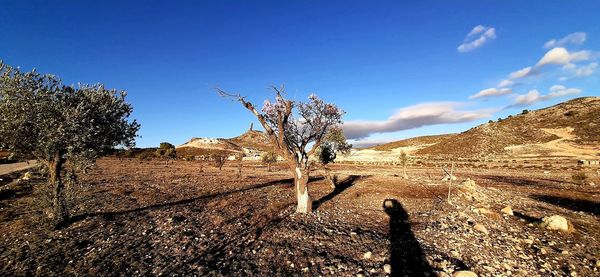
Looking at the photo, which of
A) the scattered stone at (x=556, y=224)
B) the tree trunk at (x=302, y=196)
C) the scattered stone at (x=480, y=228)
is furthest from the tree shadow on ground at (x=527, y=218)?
the tree trunk at (x=302, y=196)

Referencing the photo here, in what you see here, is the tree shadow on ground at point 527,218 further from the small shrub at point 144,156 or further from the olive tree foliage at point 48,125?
the small shrub at point 144,156

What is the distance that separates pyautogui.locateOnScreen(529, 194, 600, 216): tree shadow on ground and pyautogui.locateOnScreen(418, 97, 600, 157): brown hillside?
345ft

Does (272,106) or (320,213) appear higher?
(272,106)

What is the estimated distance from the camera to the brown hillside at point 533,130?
12250 cm

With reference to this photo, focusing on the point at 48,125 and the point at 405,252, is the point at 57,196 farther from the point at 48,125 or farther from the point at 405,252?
the point at 405,252

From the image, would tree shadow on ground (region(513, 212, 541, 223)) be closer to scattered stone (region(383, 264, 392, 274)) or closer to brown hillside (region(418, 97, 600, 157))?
scattered stone (region(383, 264, 392, 274))

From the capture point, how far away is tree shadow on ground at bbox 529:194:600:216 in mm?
26266

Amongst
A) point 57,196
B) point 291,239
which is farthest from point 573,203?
point 57,196

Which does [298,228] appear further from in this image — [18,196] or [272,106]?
[18,196]

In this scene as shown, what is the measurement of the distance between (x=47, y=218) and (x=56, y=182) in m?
2.27

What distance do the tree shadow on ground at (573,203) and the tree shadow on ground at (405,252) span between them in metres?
18.4

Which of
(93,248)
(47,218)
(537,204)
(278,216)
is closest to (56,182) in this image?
(47,218)

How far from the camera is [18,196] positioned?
28.5 meters

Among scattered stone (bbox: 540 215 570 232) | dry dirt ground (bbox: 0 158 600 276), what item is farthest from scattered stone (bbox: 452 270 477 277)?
scattered stone (bbox: 540 215 570 232)
